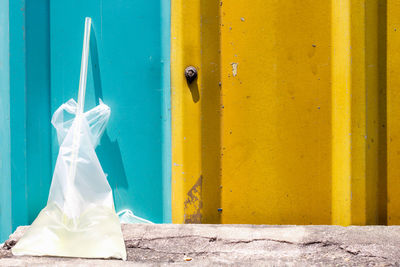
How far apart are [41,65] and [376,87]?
1439 millimetres

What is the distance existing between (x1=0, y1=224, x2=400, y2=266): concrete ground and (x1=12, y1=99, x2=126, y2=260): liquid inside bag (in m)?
0.04

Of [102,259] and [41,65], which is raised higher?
[41,65]

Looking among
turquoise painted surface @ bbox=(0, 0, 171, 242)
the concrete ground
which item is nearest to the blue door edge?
turquoise painted surface @ bbox=(0, 0, 171, 242)

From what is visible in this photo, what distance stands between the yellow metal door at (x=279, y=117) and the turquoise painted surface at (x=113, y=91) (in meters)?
0.08

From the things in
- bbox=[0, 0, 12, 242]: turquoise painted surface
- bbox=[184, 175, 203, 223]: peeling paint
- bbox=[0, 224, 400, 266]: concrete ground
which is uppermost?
bbox=[0, 0, 12, 242]: turquoise painted surface

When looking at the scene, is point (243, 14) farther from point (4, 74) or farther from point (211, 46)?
point (4, 74)

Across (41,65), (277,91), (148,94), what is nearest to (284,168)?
(277,91)

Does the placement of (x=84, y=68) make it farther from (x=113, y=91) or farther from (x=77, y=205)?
(x=77, y=205)

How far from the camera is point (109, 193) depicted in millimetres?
1279

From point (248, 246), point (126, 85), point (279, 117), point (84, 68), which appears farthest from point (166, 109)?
point (248, 246)

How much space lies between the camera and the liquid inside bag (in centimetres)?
110

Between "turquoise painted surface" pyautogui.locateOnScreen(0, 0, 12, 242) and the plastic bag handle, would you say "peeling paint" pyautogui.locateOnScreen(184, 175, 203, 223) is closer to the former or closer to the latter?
the plastic bag handle

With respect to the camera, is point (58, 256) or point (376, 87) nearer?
point (58, 256)

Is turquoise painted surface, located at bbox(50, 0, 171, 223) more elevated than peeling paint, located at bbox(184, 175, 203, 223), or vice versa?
turquoise painted surface, located at bbox(50, 0, 171, 223)
